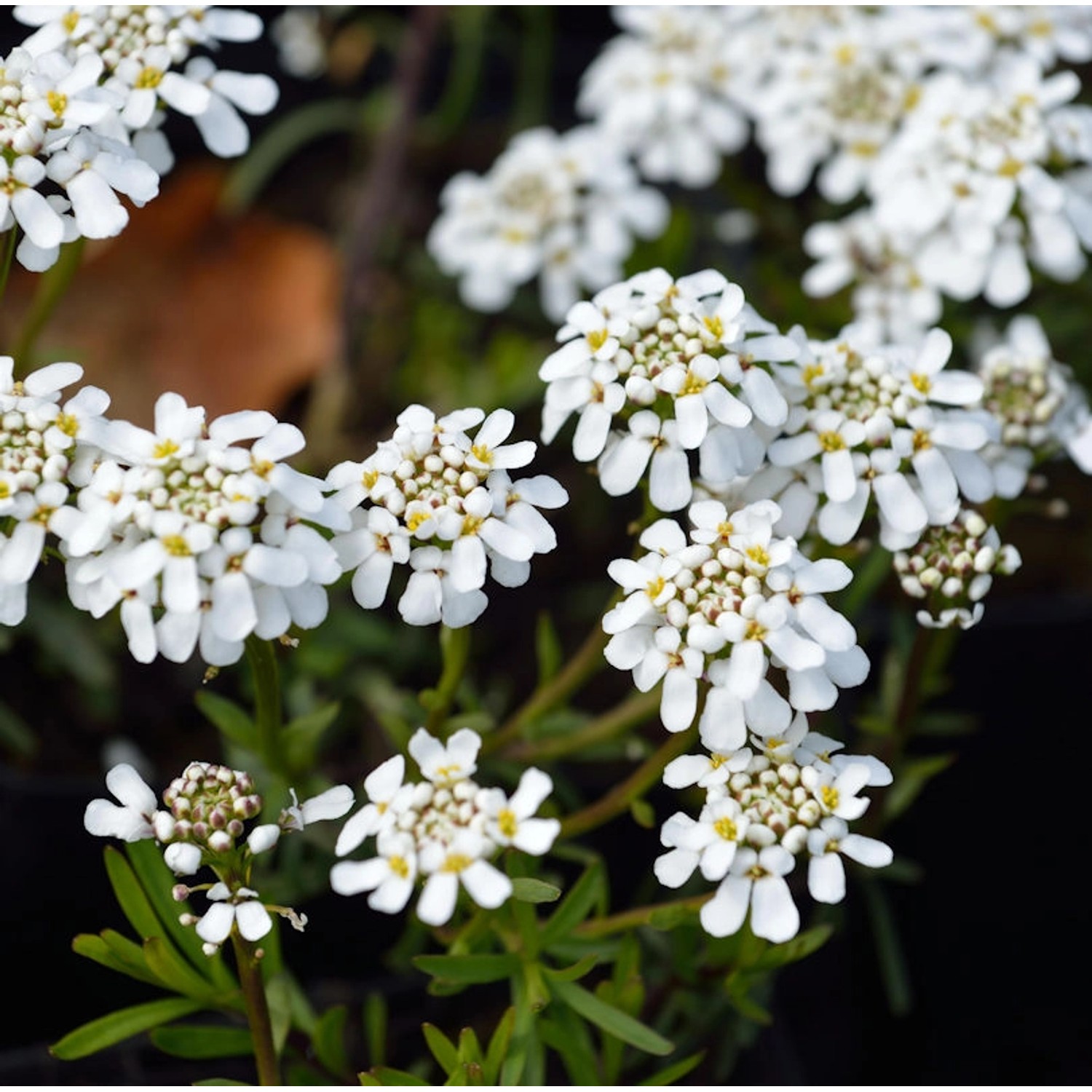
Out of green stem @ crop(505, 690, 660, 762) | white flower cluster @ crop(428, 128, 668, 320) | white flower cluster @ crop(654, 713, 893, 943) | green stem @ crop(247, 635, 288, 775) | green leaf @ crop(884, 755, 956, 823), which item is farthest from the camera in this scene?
white flower cluster @ crop(428, 128, 668, 320)

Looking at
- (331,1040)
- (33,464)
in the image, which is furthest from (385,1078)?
(33,464)

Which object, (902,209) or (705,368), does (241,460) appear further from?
(902,209)

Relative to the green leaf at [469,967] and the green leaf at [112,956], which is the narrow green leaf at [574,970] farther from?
the green leaf at [112,956]

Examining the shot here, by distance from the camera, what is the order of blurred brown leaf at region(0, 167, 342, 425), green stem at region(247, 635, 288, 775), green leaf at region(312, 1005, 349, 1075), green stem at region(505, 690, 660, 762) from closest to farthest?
green stem at region(247, 635, 288, 775)
green leaf at region(312, 1005, 349, 1075)
green stem at region(505, 690, 660, 762)
blurred brown leaf at region(0, 167, 342, 425)

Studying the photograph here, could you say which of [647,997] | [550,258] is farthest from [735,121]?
[647,997]

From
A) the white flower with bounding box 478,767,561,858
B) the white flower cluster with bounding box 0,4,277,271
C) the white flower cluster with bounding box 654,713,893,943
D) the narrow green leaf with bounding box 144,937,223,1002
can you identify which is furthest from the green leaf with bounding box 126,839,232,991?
the white flower cluster with bounding box 0,4,277,271

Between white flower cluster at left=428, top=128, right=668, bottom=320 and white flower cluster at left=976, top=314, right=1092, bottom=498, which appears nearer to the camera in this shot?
Result: white flower cluster at left=976, top=314, right=1092, bottom=498

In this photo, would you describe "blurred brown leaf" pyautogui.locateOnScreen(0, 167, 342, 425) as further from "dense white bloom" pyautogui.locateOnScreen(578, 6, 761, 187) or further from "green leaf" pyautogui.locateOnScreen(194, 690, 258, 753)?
"green leaf" pyautogui.locateOnScreen(194, 690, 258, 753)
